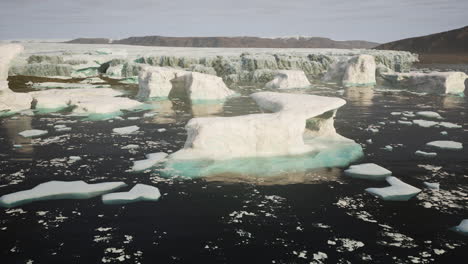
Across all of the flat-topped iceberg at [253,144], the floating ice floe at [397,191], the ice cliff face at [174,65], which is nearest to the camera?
the floating ice floe at [397,191]

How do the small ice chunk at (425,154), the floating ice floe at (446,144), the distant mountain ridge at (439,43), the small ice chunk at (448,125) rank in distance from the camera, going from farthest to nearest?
the distant mountain ridge at (439,43) → the small ice chunk at (448,125) → the floating ice floe at (446,144) → the small ice chunk at (425,154)

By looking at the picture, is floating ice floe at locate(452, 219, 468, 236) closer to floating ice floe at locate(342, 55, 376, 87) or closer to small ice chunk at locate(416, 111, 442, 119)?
small ice chunk at locate(416, 111, 442, 119)

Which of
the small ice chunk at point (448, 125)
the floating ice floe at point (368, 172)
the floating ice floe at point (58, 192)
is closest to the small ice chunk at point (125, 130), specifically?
the floating ice floe at point (58, 192)

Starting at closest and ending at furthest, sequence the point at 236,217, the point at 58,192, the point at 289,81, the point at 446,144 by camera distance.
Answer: the point at 236,217
the point at 58,192
the point at 446,144
the point at 289,81

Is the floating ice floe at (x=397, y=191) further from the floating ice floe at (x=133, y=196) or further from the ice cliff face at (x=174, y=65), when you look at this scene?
A: the ice cliff face at (x=174, y=65)

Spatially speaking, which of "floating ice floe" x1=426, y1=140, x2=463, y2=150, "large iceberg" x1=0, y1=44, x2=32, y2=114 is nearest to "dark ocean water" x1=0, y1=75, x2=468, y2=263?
"floating ice floe" x1=426, y1=140, x2=463, y2=150

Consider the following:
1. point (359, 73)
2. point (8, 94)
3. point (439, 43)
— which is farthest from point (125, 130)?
point (439, 43)

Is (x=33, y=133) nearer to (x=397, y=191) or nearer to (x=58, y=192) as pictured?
(x=58, y=192)
